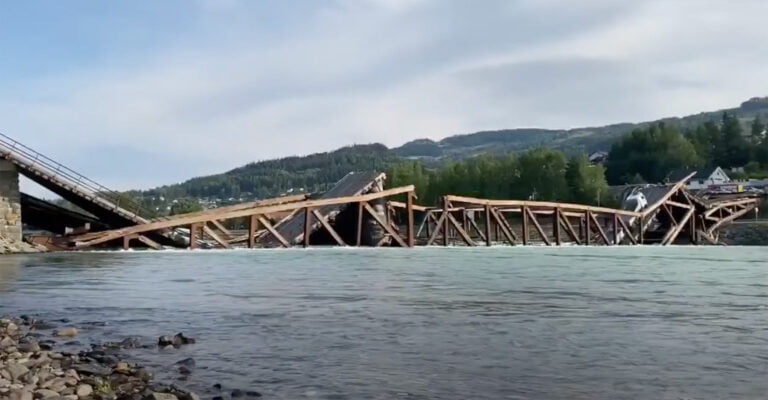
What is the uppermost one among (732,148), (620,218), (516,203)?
(732,148)

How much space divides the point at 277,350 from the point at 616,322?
7.26m

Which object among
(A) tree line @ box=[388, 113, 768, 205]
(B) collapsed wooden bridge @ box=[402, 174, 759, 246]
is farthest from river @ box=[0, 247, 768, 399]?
(A) tree line @ box=[388, 113, 768, 205]

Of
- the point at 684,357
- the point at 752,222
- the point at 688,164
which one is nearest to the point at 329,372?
the point at 684,357

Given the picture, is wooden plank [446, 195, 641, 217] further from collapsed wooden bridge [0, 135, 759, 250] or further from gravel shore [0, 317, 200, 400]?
gravel shore [0, 317, 200, 400]

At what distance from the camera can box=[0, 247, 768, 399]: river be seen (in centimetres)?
1012

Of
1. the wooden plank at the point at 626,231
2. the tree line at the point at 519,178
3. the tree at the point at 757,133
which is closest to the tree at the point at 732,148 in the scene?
the tree at the point at 757,133

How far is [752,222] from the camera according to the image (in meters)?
95.9

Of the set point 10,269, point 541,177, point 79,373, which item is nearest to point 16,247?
point 10,269

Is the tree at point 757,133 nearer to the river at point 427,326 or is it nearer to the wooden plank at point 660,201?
the wooden plank at point 660,201

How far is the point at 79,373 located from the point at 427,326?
738 centimetres

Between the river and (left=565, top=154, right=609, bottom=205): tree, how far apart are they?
308 ft

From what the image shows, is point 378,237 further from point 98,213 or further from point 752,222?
point 752,222

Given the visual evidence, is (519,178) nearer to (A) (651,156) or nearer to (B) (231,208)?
(A) (651,156)

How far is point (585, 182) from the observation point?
124562mm
